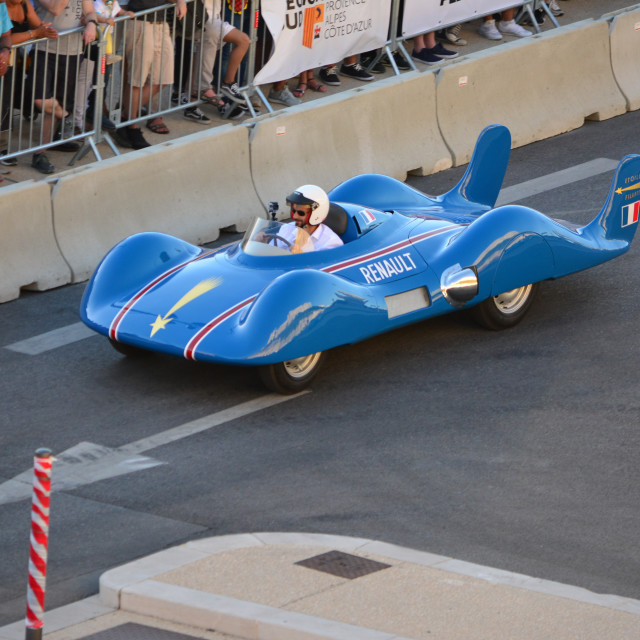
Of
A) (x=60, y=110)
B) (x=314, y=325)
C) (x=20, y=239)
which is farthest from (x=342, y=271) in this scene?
(x=60, y=110)

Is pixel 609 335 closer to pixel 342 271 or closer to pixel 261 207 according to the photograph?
pixel 342 271

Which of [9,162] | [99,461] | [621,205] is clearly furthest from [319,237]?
[9,162]

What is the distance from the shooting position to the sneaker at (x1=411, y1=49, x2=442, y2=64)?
15.7 m

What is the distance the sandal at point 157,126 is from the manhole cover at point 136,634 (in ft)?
25.5

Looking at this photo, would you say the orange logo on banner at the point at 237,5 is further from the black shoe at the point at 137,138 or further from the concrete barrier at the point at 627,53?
the concrete barrier at the point at 627,53

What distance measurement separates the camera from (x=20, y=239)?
11648 millimetres

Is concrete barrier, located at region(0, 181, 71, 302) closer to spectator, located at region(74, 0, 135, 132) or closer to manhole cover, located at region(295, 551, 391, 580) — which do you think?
spectator, located at region(74, 0, 135, 132)

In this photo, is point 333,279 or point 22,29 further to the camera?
point 22,29

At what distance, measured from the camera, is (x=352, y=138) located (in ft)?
46.1

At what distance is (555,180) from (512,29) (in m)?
→ 3.12

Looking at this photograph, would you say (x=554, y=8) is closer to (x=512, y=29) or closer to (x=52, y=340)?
(x=512, y=29)

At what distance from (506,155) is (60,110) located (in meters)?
3.94

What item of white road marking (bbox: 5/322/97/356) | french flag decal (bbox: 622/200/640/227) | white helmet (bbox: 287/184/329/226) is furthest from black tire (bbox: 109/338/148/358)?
french flag decal (bbox: 622/200/640/227)

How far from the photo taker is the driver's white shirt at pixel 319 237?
10.2m
